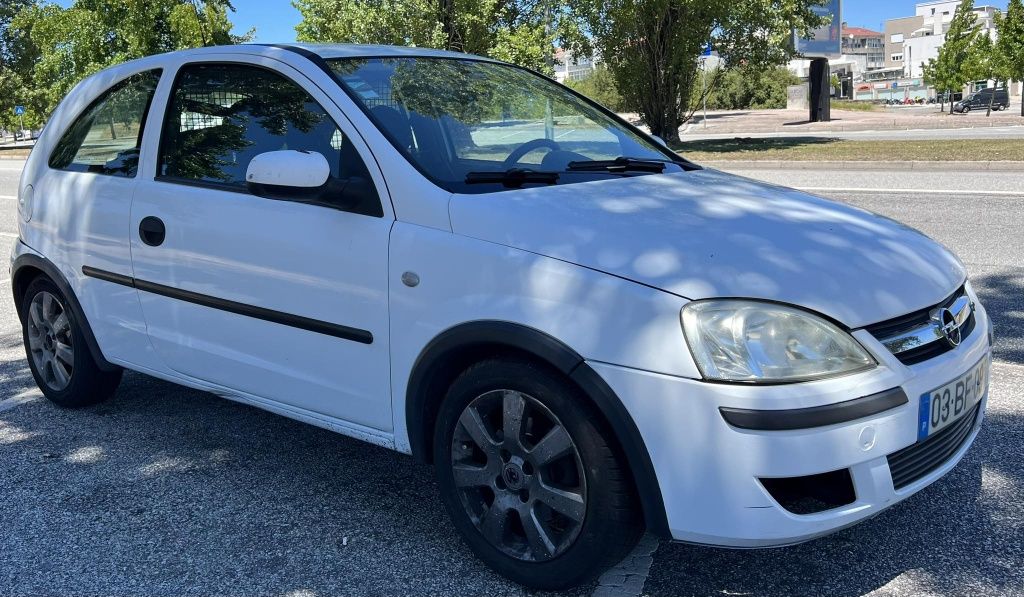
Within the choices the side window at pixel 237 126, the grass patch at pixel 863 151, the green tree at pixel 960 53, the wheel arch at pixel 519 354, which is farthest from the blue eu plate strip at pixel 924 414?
the green tree at pixel 960 53

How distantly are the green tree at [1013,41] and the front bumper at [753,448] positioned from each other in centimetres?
3655

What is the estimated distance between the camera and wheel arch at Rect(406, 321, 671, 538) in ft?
7.84

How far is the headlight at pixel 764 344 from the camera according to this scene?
7.53 feet

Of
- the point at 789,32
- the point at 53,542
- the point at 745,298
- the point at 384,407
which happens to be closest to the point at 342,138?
the point at 384,407

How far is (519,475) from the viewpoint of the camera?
8.82 feet

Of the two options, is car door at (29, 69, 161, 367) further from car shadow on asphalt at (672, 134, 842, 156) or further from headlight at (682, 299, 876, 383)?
car shadow on asphalt at (672, 134, 842, 156)

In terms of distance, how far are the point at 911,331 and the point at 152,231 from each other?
2.82 meters

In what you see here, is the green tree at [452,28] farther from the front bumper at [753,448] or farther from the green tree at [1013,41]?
the front bumper at [753,448]

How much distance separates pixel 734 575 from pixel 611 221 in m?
1.14

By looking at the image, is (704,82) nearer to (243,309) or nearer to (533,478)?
(243,309)

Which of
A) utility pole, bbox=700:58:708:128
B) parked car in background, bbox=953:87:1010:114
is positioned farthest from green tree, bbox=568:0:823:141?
parked car in background, bbox=953:87:1010:114

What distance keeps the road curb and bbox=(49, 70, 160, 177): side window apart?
10365 millimetres

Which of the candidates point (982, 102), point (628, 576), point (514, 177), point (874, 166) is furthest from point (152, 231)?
point (982, 102)

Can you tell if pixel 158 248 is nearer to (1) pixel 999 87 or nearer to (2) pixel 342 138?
(2) pixel 342 138
